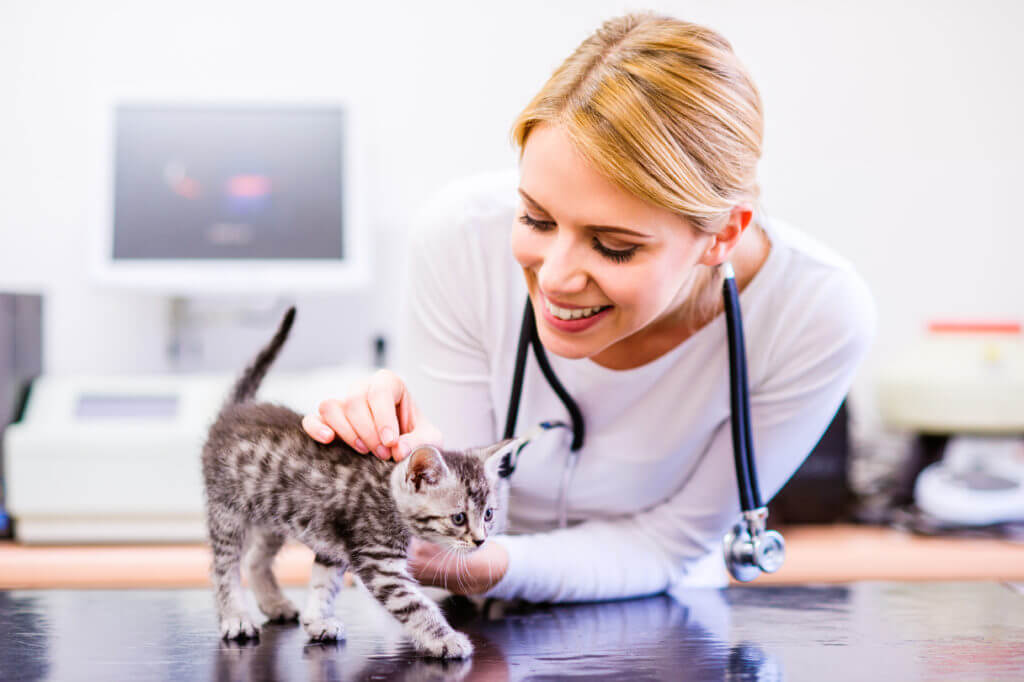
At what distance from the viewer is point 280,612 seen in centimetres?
88

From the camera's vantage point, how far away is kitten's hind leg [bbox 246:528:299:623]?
878 millimetres

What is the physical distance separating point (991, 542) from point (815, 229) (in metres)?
0.88

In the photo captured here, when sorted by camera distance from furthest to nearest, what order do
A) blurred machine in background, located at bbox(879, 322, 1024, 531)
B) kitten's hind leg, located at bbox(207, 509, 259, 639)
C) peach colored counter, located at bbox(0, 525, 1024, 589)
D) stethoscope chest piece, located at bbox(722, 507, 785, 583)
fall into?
1. blurred machine in background, located at bbox(879, 322, 1024, 531)
2. peach colored counter, located at bbox(0, 525, 1024, 589)
3. stethoscope chest piece, located at bbox(722, 507, 785, 583)
4. kitten's hind leg, located at bbox(207, 509, 259, 639)

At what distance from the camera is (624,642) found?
2.59ft

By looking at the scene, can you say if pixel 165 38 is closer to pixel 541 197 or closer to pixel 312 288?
pixel 312 288

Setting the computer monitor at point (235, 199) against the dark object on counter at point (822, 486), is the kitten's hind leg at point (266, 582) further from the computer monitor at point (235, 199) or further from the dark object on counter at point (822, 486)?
the dark object on counter at point (822, 486)

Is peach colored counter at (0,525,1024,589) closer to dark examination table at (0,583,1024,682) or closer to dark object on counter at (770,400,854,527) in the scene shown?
dark object on counter at (770,400,854,527)

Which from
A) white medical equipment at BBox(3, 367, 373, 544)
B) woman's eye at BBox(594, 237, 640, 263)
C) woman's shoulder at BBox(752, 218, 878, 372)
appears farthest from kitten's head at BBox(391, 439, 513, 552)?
white medical equipment at BBox(3, 367, 373, 544)

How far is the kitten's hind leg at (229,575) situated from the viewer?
0.79 m

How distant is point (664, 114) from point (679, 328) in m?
0.35

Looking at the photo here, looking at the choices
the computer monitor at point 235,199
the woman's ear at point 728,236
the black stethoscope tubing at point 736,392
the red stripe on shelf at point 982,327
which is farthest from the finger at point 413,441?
the red stripe on shelf at point 982,327

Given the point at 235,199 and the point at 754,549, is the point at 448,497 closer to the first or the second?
the point at 754,549

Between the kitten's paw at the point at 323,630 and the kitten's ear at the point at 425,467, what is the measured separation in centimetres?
15

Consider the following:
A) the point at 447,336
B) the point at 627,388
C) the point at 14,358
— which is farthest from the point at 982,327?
the point at 14,358
